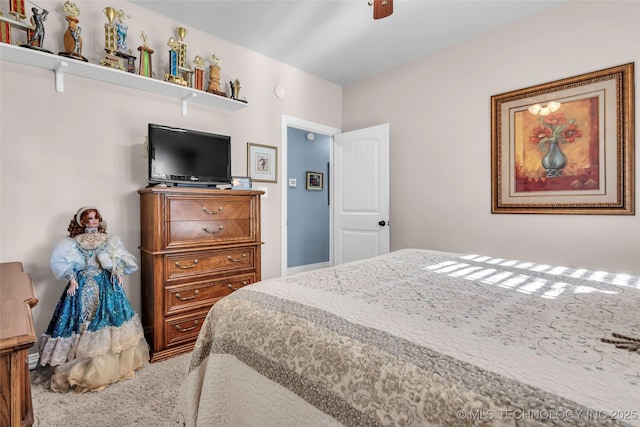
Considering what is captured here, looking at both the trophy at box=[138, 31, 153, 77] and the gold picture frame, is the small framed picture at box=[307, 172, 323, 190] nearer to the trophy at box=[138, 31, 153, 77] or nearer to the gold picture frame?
the gold picture frame

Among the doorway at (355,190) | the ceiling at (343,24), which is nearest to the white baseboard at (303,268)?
the doorway at (355,190)

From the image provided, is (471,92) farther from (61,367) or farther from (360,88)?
(61,367)

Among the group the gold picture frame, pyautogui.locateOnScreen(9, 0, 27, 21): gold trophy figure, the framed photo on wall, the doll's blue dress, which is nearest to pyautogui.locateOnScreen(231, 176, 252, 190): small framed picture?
the framed photo on wall

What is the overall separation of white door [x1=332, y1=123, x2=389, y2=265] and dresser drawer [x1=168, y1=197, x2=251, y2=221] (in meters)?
1.52

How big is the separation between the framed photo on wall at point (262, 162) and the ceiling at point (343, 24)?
1002mm

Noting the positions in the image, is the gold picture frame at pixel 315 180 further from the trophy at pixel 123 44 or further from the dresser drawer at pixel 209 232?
the trophy at pixel 123 44

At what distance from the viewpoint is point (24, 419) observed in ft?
4.33

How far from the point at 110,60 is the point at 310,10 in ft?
5.10

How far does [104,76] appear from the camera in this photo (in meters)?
2.22

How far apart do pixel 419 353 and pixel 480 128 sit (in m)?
2.76

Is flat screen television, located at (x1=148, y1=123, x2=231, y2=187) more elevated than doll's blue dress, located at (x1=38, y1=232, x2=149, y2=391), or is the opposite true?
flat screen television, located at (x1=148, y1=123, x2=231, y2=187)

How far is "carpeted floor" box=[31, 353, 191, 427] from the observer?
153 centimetres

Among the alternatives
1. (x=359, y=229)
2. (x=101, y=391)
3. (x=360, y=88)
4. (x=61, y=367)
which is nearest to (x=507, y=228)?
(x=359, y=229)

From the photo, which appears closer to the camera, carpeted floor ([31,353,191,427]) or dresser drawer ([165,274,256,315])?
carpeted floor ([31,353,191,427])
